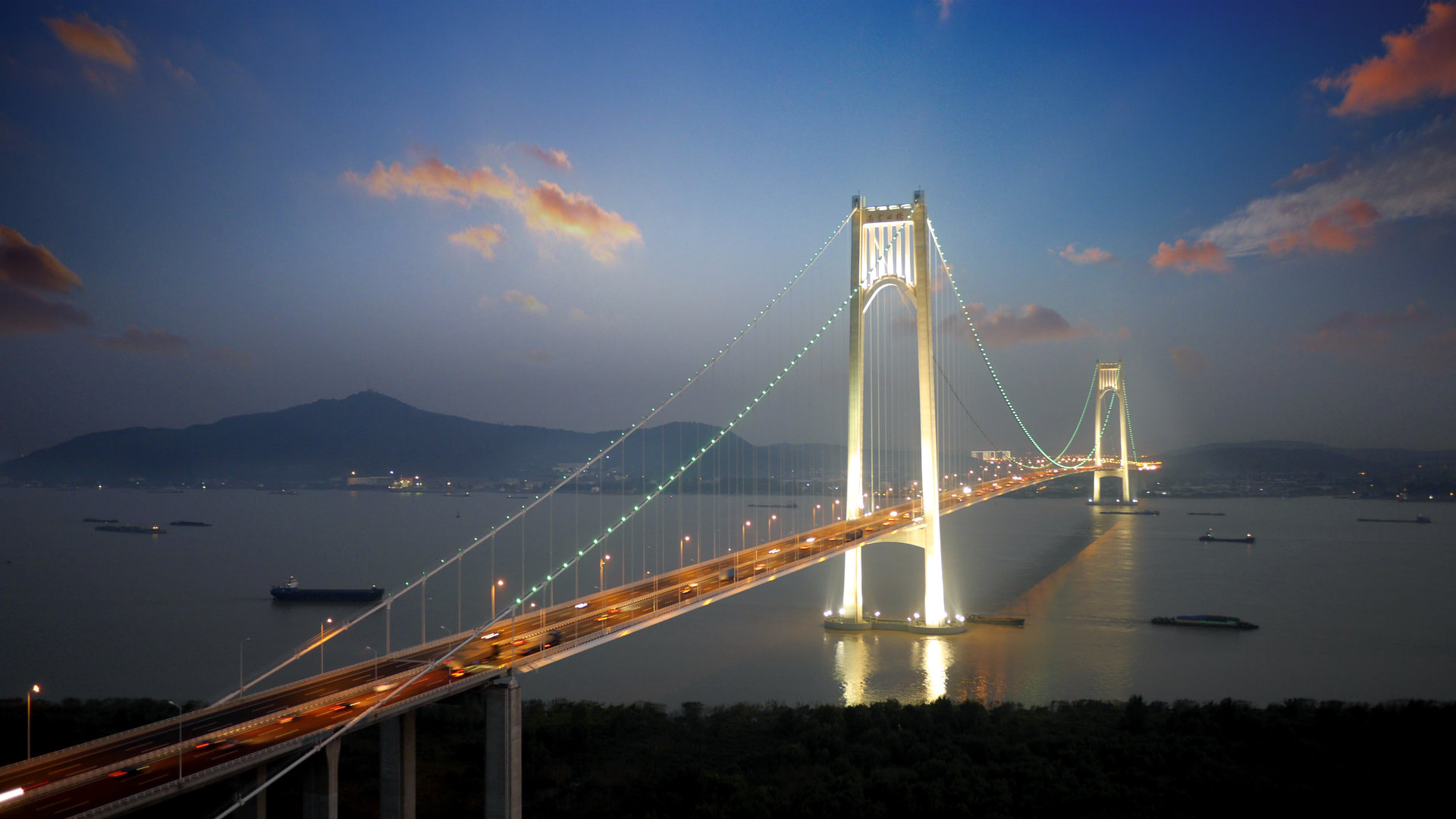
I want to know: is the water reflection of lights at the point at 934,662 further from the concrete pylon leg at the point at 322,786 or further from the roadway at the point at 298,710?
the concrete pylon leg at the point at 322,786

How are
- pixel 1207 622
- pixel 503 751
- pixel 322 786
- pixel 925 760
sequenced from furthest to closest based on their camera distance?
1. pixel 1207 622
2. pixel 925 760
3. pixel 503 751
4. pixel 322 786

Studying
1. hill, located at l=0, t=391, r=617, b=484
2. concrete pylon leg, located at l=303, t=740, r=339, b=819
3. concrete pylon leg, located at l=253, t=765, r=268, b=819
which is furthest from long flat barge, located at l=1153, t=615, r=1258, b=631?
hill, located at l=0, t=391, r=617, b=484

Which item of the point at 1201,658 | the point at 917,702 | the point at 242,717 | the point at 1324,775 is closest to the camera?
the point at 242,717

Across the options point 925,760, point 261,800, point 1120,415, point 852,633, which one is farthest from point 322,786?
point 1120,415

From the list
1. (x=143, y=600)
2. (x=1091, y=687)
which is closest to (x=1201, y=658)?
(x=1091, y=687)

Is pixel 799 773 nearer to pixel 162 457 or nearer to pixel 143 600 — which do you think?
pixel 143 600

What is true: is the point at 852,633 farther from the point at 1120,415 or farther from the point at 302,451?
the point at 302,451
